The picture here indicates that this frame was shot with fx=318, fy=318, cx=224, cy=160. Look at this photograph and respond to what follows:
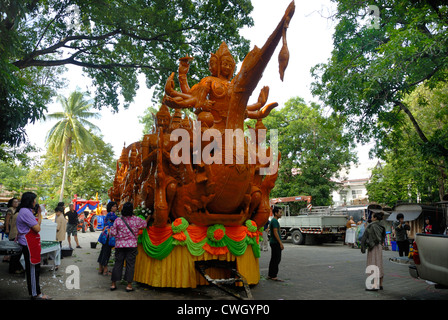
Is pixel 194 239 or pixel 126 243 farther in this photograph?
pixel 194 239

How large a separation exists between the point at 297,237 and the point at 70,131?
63.7 ft

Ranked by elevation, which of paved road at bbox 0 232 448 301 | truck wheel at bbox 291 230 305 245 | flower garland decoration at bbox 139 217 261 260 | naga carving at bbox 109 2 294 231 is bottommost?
truck wheel at bbox 291 230 305 245

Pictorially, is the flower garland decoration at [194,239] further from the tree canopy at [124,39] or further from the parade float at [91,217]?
the parade float at [91,217]

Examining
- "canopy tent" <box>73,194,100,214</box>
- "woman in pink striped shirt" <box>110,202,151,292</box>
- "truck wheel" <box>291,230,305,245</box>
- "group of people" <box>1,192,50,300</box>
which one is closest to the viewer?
"group of people" <box>1,192,50,300</box>

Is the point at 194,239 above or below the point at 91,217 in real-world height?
above

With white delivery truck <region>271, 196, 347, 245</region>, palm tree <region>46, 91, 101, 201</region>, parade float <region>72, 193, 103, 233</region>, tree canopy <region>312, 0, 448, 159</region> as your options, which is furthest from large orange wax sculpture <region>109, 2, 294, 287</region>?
palm tree <region>46, 91, 101, 201</region>

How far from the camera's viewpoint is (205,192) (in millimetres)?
5582

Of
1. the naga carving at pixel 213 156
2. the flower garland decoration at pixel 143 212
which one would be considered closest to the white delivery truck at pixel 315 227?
the naga carving at pixel 213 156

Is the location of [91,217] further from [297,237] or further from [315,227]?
[315,227]

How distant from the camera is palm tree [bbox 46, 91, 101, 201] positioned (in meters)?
25.1

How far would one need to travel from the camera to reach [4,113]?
709 centimetres

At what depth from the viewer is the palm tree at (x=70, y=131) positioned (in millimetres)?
25062

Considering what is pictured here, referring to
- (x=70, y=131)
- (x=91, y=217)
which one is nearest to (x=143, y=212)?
(x=91, y=217)

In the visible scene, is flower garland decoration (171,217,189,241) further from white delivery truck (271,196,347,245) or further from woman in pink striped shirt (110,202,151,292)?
white delivery truck (271,196,347,245)
